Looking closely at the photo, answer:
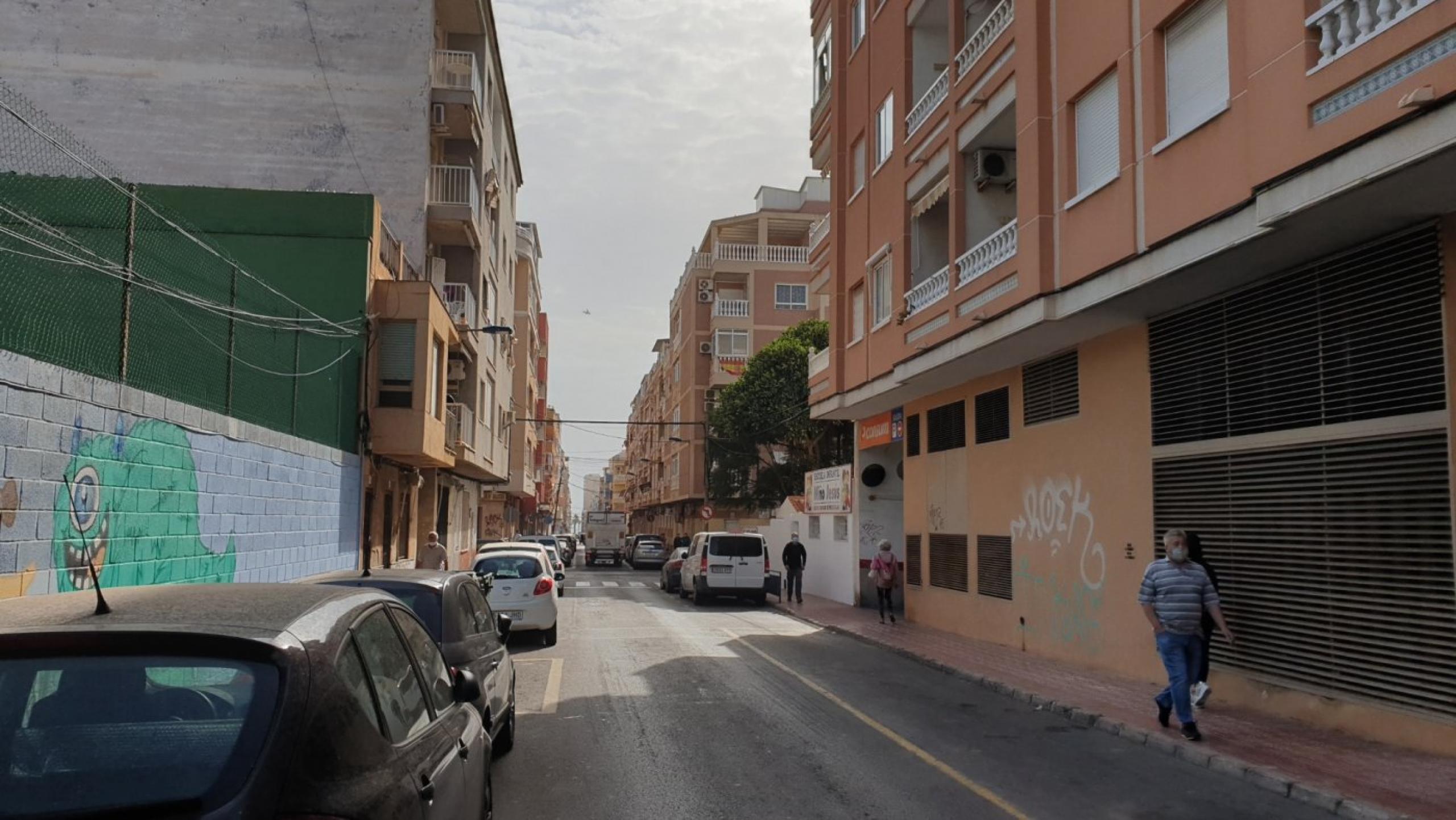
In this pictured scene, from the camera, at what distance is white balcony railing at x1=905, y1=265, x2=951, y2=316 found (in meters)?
17.8

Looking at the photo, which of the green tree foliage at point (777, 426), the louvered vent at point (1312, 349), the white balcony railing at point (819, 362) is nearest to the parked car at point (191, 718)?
the louvered vent at point (1312, 349)

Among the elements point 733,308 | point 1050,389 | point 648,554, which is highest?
point 733,308

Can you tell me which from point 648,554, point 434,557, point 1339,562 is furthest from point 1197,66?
point 648,554

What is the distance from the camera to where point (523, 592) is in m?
16.6

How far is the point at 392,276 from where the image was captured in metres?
21.7

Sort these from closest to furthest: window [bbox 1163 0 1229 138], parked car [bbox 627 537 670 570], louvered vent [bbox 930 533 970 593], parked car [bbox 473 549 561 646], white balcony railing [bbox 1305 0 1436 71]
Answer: white balcony railing [bbox 1305 0 1436 71], window [bbox 1163 0 1229 138], parked car [bbox 473 549 561 646], louvered vent [bbox 930 533 970 593], parked car [bbox 627 537 670 570]

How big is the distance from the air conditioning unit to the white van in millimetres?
12570

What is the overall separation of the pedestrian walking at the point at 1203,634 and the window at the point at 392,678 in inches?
294

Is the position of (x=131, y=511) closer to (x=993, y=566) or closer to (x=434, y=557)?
(x=434, y=557)

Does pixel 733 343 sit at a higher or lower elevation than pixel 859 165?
higher

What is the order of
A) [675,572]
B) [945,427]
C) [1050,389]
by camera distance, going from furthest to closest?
[675,572]
[945,427]
[1050,389]

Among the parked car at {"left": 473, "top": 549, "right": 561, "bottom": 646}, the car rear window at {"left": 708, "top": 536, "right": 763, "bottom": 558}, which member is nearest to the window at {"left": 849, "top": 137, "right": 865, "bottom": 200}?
the car rear window at {"left": 708, "top": 536, "right": 763, "bottom": 558}

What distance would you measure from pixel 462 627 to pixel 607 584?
102ft

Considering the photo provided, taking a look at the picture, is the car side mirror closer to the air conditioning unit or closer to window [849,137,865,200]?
the air conditioning unit
